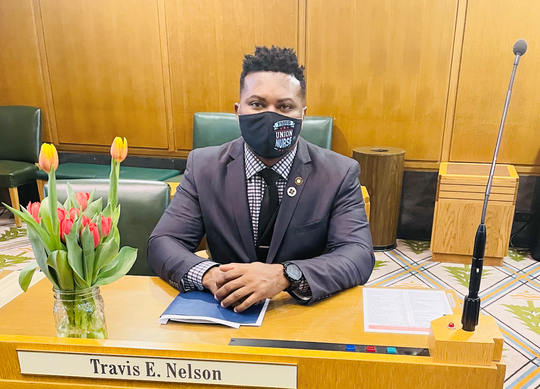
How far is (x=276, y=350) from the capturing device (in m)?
0.79

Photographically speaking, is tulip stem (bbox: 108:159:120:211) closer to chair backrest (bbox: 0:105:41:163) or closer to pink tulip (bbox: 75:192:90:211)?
pink tulip (bbox: 75:192:90:211)

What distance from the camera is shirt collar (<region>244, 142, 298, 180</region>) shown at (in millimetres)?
1563

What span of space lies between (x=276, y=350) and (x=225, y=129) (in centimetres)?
263

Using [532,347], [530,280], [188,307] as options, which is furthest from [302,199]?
[530,280]

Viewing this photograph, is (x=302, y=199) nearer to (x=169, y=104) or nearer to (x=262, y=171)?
(x=262, y=171)

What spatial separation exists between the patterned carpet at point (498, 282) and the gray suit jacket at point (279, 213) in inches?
23.4

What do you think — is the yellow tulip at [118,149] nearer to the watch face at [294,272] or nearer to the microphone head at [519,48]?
the watch face at [294,272]

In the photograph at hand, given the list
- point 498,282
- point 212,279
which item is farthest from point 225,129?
A: point 212,279

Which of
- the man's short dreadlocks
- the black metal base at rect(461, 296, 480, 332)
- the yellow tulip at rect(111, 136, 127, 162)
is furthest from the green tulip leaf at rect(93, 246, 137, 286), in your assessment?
the man's short dreadlocks

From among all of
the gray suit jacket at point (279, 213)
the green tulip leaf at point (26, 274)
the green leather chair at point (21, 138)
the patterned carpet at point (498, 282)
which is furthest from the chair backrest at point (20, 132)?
the green tulip leaf at point (26, 274)

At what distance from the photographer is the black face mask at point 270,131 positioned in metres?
1.46

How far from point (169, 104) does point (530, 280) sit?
288cm

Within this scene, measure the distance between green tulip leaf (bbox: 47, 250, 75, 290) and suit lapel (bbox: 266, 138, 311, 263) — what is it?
0.73 m

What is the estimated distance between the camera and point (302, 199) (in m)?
1.53
